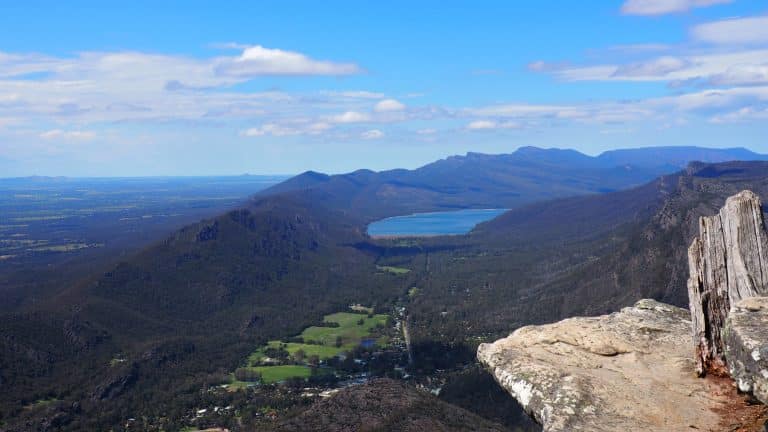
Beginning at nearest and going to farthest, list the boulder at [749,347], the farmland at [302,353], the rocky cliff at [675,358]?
1. the boulder at [749,347]
2. the rocky cliff at [675,358]
3. the farmland at [302,353]

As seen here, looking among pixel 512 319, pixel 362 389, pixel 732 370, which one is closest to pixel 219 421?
pixel 362 389

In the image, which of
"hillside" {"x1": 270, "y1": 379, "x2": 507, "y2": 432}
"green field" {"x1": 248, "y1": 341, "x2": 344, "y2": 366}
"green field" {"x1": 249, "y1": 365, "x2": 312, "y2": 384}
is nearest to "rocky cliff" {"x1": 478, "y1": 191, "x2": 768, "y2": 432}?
"hillside" {"x1": 270, "y1": 379, "x2": 507, "y2": 432}

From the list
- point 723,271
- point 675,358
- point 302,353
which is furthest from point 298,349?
point 723,271

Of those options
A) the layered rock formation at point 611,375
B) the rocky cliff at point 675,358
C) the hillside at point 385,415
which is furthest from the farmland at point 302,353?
the rocky cliff at point 675,358

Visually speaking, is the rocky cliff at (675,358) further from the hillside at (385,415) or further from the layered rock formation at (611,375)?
the hillside at (385,415)

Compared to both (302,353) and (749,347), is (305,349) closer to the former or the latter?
(302,353)
